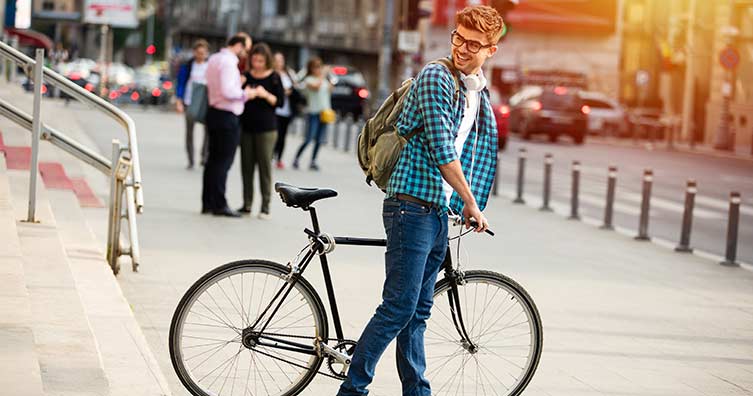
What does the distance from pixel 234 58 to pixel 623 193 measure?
10388 mm

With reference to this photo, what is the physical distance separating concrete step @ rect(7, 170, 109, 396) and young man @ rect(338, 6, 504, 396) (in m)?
1.07

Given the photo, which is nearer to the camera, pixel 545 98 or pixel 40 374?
pixel 40 374

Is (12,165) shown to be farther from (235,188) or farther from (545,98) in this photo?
(545,98)

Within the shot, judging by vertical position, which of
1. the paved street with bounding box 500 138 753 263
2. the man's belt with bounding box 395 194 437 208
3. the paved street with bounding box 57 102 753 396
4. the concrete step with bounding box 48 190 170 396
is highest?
the man's belt with bounding box 395 194 437 208

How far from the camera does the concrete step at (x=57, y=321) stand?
19.4 ft

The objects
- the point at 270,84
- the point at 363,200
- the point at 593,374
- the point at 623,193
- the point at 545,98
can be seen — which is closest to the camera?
the point at 593,374

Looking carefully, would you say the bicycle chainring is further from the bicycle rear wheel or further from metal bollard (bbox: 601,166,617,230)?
metal bollard (bbox: 601,166,617,230)

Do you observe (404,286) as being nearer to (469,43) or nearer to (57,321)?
(469,43)

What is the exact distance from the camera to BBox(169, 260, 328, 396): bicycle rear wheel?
612cm

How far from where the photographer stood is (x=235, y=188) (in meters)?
18.0

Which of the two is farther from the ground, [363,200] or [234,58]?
[234,58]

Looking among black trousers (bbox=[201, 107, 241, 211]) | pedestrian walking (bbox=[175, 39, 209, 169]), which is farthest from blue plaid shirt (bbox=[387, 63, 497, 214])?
pedestrian walking (bbox=[175, 39, 209, 169])

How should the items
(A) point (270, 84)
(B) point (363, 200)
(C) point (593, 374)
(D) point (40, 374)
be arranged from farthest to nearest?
(B) point (363, 200) < (A) point (270, 84) < (C) point (593, 374) < (D) point (40, 374)

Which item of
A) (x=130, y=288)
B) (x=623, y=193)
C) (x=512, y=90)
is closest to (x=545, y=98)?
(x=623, y=193)
